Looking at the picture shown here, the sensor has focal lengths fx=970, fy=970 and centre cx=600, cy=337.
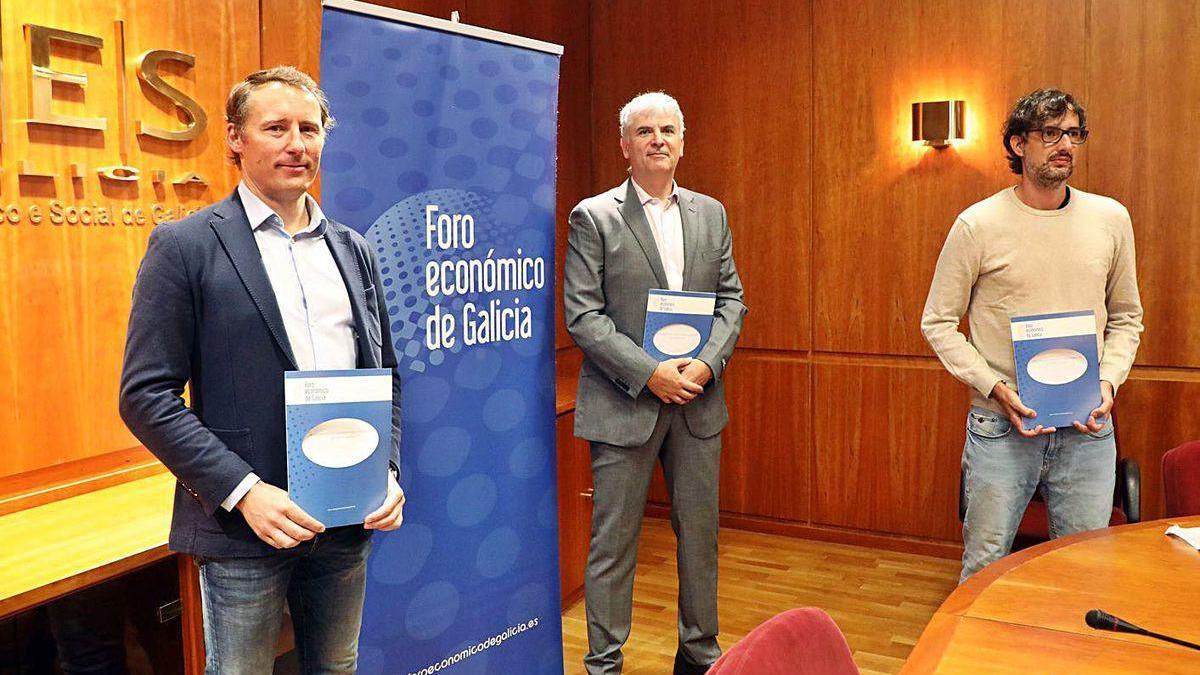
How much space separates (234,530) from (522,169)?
144 centimetres

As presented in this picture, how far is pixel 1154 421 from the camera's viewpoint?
4.09m

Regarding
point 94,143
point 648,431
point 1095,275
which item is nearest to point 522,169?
point 648,431

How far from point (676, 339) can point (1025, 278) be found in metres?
1.00

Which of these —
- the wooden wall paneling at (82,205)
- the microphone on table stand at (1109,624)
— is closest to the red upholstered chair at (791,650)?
the microphone on table stand at (1109,624)

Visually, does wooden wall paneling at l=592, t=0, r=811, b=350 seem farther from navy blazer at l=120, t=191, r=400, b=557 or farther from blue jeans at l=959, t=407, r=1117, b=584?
navy blazer at l=120, t=191, r=400, b=557

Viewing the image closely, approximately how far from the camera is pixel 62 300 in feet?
8.18

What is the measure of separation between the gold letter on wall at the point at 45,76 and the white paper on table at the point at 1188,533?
2695 mm

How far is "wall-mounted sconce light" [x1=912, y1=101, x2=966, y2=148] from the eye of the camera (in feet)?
14.1

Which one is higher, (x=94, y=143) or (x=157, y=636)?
(x=94, y=143)

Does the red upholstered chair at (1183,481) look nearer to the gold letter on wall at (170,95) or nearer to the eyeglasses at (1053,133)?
the eyeglasses at (1053,133)

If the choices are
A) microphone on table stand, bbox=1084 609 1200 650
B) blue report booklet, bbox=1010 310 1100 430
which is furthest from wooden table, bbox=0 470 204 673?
blue report booklet, bbox=1010 310 1100 430

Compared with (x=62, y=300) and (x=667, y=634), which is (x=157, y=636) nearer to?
(x=62, y=300)

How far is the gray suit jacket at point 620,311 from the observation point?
9.53 feet

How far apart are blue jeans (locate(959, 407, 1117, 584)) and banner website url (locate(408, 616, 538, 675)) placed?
1.32 meters
